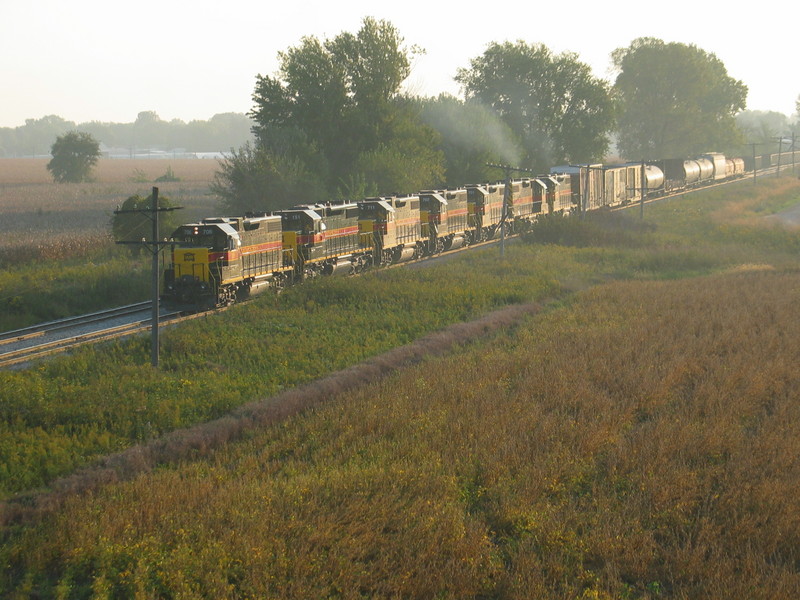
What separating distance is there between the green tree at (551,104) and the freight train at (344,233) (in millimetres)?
28028

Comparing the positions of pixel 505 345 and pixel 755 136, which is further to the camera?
pixel 755 136

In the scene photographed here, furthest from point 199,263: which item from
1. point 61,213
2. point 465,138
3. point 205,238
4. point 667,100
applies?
point 667,100

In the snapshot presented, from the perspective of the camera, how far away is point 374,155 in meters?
59.9

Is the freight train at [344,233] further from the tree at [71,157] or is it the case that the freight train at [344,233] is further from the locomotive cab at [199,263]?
the tree at [71,157]

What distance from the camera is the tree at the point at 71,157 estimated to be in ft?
340

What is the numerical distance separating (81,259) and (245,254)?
1261 centimetres

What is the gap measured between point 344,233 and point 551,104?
215ft

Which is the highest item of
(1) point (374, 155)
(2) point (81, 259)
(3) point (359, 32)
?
(3) point (359, 32)

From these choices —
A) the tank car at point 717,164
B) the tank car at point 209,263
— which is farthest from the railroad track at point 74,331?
the tank car at point 717,164

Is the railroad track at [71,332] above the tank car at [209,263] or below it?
below

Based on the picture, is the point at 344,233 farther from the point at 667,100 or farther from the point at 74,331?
the point at 667,100

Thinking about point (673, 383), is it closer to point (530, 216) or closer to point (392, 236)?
point (392, 236)

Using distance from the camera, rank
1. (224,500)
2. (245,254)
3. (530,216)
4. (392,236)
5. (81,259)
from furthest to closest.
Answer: (530,216) < (392,236) < (81,259) < (245,254) < (224,500)

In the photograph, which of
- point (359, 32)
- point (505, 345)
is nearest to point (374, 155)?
point (359, 32)
